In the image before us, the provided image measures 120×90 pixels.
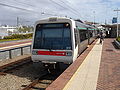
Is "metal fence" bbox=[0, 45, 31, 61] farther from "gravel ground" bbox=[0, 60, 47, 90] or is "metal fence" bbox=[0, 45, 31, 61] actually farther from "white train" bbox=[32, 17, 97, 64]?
"white train" bbox=[32, 17, 97, 64]

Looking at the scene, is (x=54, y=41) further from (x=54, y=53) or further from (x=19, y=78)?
(x=19, y=78)

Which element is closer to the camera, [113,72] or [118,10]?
[113,72]

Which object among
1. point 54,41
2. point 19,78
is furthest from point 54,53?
point 19,78

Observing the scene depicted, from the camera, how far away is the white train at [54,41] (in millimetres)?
8969

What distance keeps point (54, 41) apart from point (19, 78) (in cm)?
249

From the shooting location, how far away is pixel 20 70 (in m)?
10.8

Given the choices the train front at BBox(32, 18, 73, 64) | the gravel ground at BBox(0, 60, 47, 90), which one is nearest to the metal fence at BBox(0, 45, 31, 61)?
the gravel ground at BBox(0, 60, 47, 90)

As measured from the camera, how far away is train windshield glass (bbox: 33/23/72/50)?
909 cm

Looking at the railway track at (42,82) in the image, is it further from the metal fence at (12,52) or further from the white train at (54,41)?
the metal fence at (12,52)

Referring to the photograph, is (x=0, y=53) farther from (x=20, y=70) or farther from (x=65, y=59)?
(x=65, y=59)

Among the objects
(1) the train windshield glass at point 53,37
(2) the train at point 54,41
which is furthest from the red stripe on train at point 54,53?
(1) the train windshield glass at point 53,37

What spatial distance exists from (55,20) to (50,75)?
2856 millimetres

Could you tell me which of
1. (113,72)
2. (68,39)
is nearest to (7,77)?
(68,39)

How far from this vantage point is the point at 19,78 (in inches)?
357
